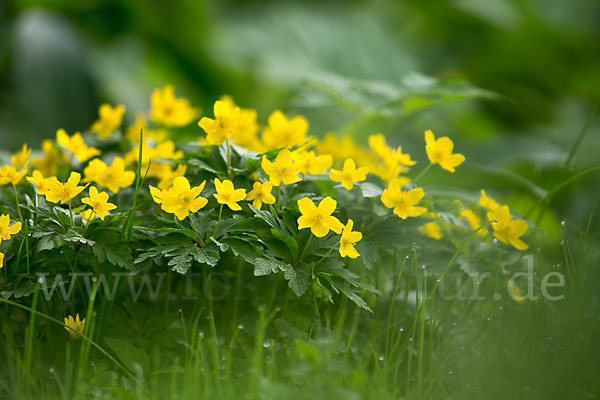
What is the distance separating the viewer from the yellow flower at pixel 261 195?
0.89 meters

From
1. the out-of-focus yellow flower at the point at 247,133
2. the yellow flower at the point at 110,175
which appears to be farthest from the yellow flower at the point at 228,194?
the out-of-focus yellow flower at the point at 247,133

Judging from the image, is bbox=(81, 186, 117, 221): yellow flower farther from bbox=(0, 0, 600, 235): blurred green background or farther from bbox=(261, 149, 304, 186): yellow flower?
bbox=(0, 0, 600, 235): blurred green background

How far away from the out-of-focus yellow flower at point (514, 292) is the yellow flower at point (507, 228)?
0.24ft

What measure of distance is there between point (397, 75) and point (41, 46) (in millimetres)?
1538

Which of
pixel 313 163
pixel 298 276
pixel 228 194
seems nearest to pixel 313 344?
pixel 298 276

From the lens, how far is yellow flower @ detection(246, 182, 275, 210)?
2.91 feet

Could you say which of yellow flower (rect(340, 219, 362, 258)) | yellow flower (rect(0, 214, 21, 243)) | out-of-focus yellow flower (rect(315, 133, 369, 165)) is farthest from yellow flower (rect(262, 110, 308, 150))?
yellow flower (rect(0, 214, 21, 243))

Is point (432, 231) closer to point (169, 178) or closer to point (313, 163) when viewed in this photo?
point (313, 163)

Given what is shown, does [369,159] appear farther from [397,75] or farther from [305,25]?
[305,25]

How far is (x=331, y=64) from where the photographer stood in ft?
9.12

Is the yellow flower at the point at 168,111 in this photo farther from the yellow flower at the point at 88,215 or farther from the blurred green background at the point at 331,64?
the blurred green background at the point at 331,64

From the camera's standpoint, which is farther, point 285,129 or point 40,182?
point 285,129

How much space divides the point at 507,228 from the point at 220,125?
478 mm

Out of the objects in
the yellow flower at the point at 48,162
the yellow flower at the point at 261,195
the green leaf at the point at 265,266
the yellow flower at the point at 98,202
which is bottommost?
the green leaf at the point at 265,266
